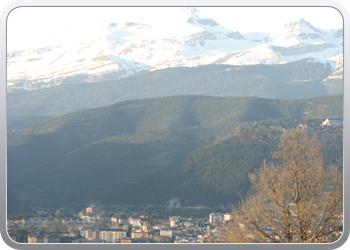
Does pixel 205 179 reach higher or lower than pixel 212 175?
lower

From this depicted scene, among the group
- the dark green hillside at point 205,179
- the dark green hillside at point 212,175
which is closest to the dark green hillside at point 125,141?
the dark green hillside at point 212,175

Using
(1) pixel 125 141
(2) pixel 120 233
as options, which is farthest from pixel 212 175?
(2) pixel 120 233

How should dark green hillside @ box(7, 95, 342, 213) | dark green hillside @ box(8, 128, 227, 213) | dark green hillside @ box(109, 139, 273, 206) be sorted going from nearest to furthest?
dark green hillside @ box(109, 139, 273, 206), dark green hillside @ box(8, 128, 227, 213), dark green hillside @ box(7, 95, 342, 213)

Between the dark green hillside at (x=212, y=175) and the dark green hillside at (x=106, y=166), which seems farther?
the dark green hillside at (x=106, y=166)

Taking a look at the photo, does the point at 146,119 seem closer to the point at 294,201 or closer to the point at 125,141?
the point at 125,141

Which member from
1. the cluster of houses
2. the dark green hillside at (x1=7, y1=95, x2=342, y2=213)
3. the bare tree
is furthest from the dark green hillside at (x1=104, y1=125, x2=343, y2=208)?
the bare tree

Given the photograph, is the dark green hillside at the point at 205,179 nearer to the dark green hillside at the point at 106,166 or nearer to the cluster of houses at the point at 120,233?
the dark green hillside at the point at 106,166

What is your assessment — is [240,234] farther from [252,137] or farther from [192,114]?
[192,114]

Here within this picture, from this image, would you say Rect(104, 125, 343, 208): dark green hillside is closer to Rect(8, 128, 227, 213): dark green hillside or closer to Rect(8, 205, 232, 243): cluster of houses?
Rect(8, 128, 227, 213): dark green hillside

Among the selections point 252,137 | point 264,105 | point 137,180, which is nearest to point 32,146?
point 137,180
